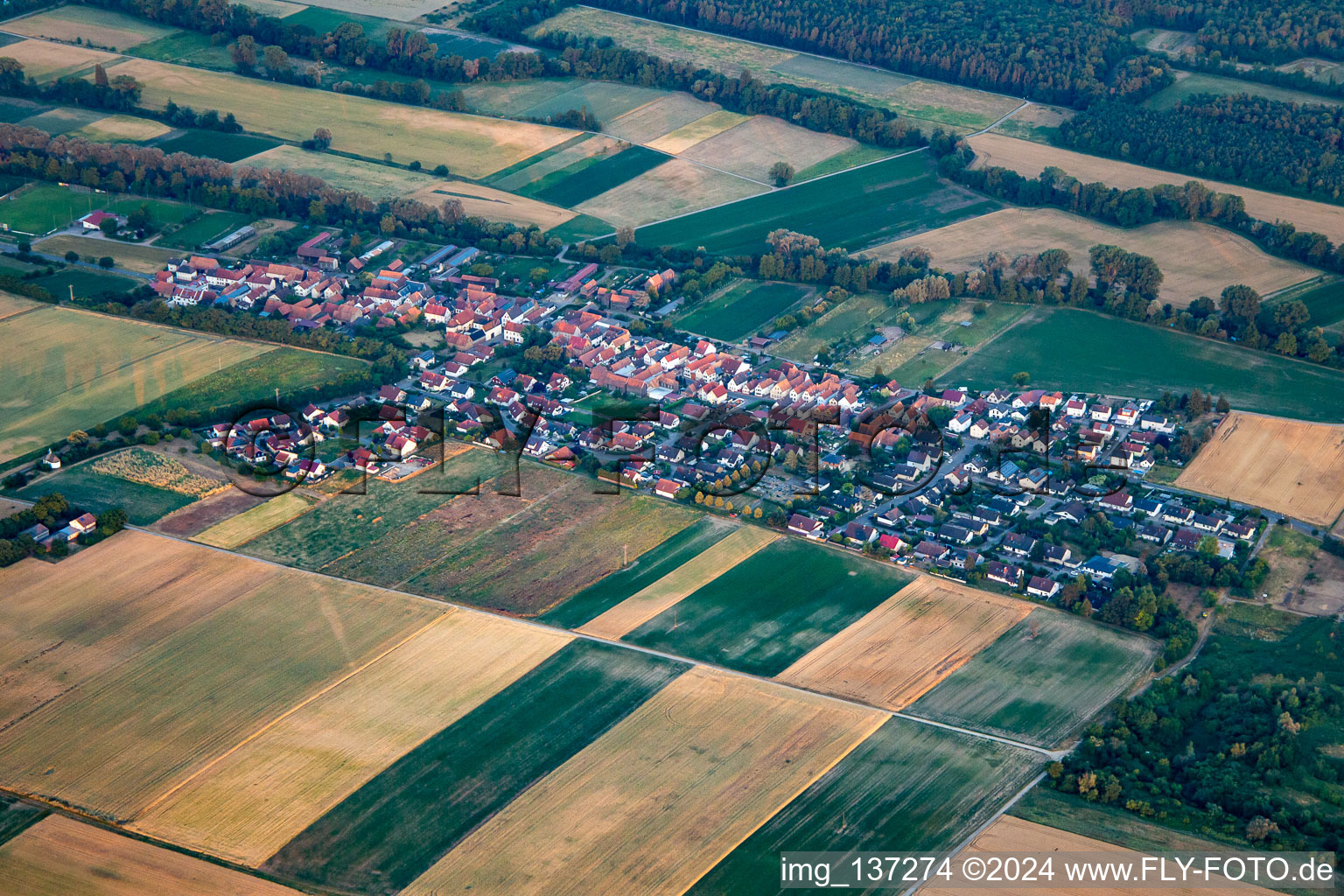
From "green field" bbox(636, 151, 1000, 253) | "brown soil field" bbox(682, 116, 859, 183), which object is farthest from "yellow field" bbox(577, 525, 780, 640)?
"brown soil field" bbox(682, 116, 859, 183)

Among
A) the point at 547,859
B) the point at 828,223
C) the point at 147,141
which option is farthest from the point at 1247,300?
the point at 147,141

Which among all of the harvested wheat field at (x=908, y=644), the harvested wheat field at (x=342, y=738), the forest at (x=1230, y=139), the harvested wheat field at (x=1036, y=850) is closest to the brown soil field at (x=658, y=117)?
the forest at (x=1230, y=139)

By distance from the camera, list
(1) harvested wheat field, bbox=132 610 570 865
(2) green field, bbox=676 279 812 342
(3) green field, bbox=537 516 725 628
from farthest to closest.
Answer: (2) green field, bbox=676 279 812 342, (3) green field, bbox=537 516 725 628, (1) harvested wheat field, bbox=132 610 570 865

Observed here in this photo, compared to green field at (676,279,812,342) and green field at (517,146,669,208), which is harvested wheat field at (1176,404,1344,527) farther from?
green field at (517,146,669,208)

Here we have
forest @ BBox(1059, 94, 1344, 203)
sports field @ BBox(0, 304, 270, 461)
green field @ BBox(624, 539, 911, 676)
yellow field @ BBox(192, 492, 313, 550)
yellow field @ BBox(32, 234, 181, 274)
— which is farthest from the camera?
forest @ BBox(1059, 94, 1344, 203)

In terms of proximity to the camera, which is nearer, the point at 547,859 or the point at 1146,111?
the point at 547,859

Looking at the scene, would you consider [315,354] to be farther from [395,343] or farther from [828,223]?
[828,223]

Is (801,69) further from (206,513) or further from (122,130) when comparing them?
(206,513)
